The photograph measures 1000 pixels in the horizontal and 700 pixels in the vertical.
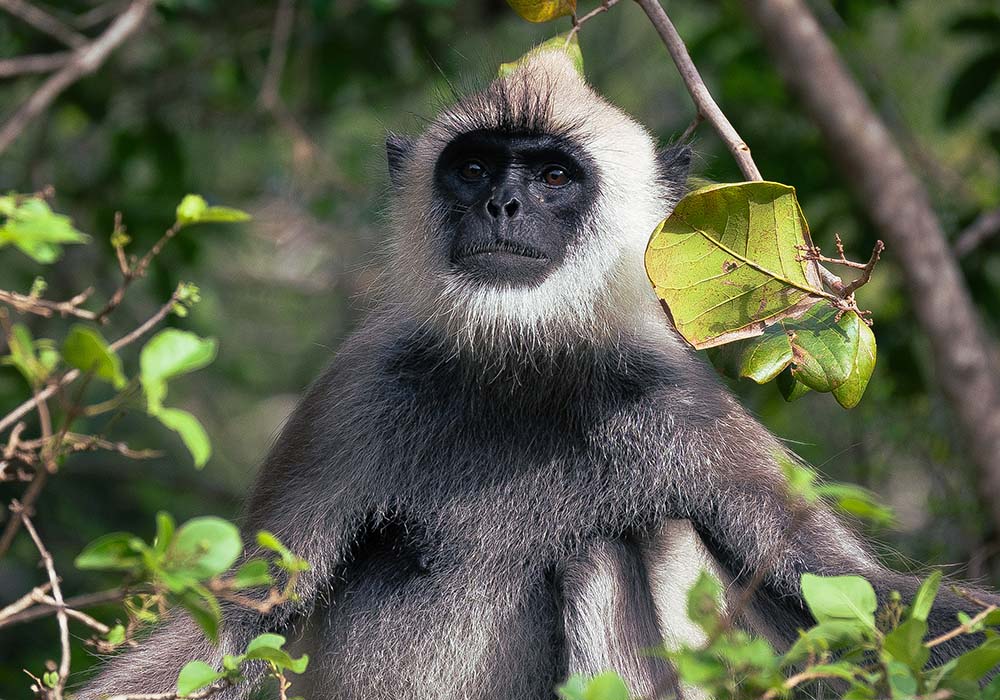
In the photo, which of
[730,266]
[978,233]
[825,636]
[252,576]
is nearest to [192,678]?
[252,576]

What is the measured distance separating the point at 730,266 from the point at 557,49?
1.12 meters

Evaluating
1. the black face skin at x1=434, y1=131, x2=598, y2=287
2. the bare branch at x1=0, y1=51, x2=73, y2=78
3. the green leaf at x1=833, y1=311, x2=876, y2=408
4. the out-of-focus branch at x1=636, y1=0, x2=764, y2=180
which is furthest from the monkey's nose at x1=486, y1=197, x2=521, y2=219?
the bare branch at x1=0, y1=51, x2=73, y2=78

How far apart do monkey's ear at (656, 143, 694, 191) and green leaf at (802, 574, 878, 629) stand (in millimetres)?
1873

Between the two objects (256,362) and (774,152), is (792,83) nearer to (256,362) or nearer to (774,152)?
(774,152)

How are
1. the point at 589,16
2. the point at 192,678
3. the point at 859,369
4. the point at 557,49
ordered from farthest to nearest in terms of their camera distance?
the point at 557,49 → the point at 589,16 → the point at 859,369 → the point at 192,678

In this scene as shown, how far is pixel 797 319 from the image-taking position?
2506mm

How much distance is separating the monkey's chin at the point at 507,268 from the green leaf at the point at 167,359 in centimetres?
149

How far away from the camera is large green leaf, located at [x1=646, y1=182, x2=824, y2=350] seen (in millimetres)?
2441

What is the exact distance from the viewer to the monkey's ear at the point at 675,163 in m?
3.51

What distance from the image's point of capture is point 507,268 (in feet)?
9.88

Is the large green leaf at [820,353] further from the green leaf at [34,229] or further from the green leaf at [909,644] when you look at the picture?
the green leaf at [34,229]

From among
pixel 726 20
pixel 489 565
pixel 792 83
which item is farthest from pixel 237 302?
pixel 489 565

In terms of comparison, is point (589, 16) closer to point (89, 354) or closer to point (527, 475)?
point (527, 475)

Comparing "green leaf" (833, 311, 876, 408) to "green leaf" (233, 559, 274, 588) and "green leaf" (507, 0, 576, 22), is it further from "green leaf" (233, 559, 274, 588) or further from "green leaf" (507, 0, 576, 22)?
"green leaf" (233, 559, 274, 588)
